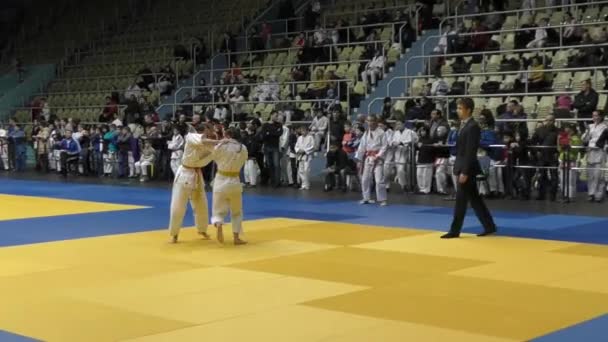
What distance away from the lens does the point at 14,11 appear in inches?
1813

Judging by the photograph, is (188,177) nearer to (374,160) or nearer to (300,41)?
(374,160)

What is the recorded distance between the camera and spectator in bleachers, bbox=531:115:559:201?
1894 centimetres

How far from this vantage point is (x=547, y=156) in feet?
62.3

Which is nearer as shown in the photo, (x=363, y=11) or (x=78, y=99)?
(x=363, y=11)

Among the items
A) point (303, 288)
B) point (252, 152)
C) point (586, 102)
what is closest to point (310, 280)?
point (303, 288)

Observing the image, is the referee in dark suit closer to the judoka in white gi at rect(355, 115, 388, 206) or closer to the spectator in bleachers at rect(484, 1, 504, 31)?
the judoka in white gi at rect(355, 115, 388, 206)

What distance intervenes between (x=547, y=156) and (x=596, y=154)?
40.2 inches

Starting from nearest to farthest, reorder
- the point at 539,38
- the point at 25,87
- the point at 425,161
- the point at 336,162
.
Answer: the point at 425,161 < the point at 336,162 < the point at 539,38 < the point at 25,87

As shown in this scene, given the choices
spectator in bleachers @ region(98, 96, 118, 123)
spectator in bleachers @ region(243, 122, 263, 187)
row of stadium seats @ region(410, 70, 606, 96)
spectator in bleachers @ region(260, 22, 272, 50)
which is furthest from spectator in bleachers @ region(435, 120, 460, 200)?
spectator in bleachers @ region(98, 96, 118, 123)

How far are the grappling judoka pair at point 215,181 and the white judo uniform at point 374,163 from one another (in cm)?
617

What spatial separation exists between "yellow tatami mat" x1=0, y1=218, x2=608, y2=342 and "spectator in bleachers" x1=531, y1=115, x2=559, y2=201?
19.8 feet

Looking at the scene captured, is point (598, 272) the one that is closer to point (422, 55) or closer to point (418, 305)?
point (418, 305)

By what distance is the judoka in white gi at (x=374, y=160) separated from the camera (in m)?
19.1

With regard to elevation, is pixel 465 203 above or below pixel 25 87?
below
